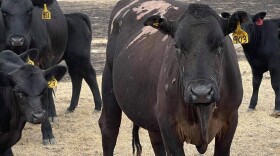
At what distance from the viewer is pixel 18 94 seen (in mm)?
6551

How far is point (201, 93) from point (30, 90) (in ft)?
8.73

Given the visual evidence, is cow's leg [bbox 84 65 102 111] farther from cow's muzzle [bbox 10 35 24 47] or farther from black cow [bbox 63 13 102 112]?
cow's muzzle [bbox 10 35 24 47]

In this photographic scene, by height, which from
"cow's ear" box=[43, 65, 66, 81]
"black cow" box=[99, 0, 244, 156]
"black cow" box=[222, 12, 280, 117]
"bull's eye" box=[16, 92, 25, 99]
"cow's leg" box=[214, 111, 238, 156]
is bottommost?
"black cow" box=[222, 12, 280, 117]

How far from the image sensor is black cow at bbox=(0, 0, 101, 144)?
870cm

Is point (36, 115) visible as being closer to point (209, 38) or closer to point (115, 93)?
point (115, 93)

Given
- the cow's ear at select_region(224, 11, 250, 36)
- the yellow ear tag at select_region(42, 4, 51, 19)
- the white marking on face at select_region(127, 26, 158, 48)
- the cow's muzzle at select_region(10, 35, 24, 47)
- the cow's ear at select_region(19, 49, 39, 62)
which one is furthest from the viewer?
the yellow ear tag at select_region(42, 4, 51, 19)

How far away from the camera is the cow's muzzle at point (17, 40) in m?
8.37

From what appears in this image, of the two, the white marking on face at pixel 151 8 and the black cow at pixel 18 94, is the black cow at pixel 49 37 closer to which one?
the black cow at pixel 18 94

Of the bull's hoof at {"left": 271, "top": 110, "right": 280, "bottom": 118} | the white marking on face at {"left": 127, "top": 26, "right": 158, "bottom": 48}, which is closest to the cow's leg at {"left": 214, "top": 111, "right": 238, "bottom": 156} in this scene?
the white marking on face at {"left": 127, "top": 26, "right": 158, "bottom": 48}

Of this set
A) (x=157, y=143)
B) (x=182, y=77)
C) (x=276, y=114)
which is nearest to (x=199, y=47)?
(x=182, y=77)

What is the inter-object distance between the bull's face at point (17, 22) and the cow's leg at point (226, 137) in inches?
159

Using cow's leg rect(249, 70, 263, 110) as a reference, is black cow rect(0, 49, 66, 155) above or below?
above

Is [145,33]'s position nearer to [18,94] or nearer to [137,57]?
[137,57]

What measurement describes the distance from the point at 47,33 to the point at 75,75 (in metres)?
1.45
